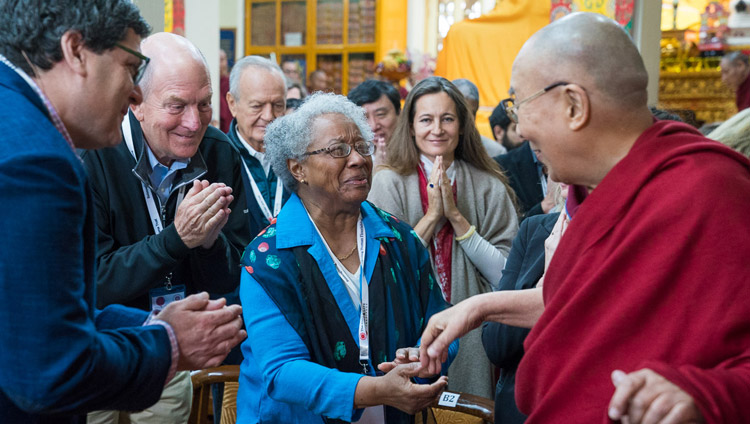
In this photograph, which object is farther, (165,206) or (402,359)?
(165,206)

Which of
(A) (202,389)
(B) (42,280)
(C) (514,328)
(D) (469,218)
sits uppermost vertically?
(B) (42,280)

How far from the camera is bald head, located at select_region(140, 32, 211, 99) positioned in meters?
2.51

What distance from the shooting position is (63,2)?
49.9 inches

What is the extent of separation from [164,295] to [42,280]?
130cm

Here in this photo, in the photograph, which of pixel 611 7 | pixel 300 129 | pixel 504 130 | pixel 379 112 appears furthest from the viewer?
pixel 611 7

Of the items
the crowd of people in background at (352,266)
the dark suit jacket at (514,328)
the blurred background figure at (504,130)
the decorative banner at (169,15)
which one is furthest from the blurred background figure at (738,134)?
the decorative banner at (169,15)

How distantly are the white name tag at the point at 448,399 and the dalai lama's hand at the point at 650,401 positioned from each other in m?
1.01

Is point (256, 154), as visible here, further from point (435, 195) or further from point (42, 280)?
point (42, 280)

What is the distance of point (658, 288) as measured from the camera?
1.22m

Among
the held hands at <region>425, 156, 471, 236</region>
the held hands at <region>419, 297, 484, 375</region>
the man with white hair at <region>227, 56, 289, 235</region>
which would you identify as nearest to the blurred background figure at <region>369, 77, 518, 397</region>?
the held hands at <region>425, 156, 471, 236</region>

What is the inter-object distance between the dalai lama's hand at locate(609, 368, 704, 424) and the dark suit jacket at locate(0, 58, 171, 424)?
0.79 m

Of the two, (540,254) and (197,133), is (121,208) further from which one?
(540,254)

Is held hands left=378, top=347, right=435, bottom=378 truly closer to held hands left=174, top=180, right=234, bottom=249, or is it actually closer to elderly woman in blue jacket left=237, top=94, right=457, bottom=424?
elderly woman in blue jacket left=237, top=94, right=457, bottom=424

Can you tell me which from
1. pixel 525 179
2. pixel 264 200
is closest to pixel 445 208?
pixel 264 200
